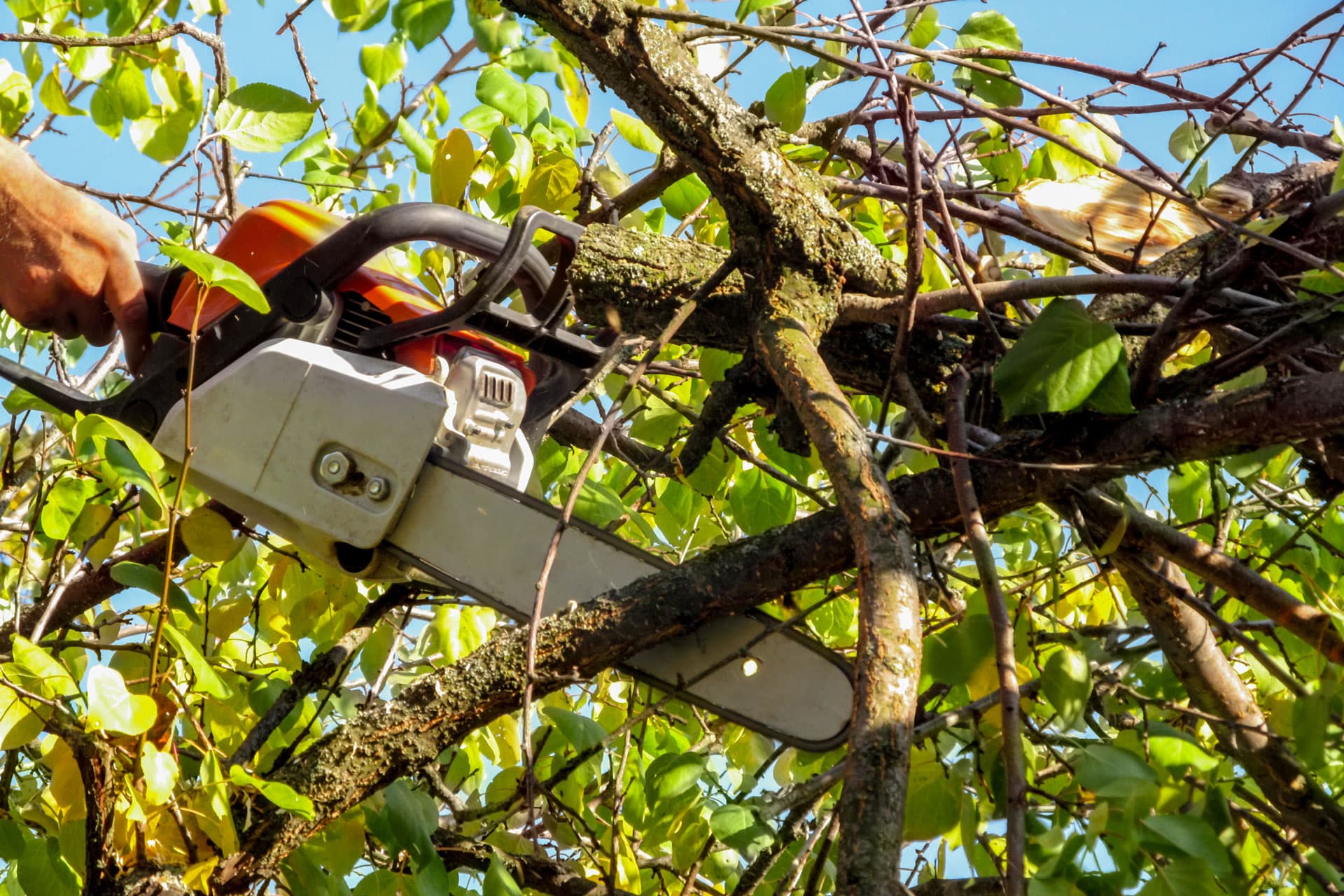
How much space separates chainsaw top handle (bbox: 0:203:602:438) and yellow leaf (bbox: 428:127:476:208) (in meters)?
0.30

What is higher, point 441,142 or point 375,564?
point 441,142

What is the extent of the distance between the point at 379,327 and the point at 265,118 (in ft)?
2.05

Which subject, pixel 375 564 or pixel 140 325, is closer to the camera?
pixel 375 564

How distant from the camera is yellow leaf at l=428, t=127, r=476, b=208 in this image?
5.94ft

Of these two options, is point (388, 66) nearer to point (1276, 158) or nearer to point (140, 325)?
point (140, 325)

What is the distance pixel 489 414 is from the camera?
1474 millimetres

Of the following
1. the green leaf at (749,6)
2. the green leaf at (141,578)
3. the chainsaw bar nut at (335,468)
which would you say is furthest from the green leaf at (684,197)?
the green leaf at (141,578)

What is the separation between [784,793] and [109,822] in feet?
2.38

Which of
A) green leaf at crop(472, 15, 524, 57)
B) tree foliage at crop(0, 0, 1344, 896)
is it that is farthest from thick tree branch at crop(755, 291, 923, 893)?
green leaf at crop(472, 15, 524, 57)

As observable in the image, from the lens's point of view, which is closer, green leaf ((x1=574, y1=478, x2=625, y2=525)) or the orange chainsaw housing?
the orange chainsaw housing

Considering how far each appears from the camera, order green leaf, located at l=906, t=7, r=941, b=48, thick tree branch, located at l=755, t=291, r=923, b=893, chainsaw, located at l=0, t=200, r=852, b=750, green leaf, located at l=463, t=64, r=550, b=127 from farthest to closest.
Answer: green leaf, located at l=463, t=64, r=550, b=127, green leaf, located at l=906, t=7, r=941, b=48, chainsaw, located at l=0, t=200, r=852, b=750, thick tree branch, located at l=755, t=291, r=923, b=893

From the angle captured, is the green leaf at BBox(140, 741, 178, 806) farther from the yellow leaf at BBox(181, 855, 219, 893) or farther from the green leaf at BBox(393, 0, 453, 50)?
the green leaf at BBox(393, 0, 453, 50)

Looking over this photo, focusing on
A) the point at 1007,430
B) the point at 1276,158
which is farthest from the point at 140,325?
the point at 1276,158

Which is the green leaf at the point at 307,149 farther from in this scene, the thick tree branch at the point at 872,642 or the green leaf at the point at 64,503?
the thick tree branch at the point at 872,642
